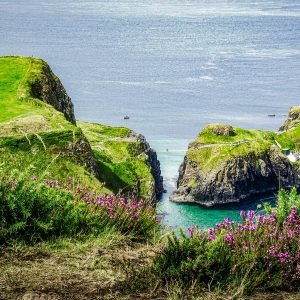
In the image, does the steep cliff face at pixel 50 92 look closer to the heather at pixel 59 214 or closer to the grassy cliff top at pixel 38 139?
the grassy cliff top at pixel 38 139

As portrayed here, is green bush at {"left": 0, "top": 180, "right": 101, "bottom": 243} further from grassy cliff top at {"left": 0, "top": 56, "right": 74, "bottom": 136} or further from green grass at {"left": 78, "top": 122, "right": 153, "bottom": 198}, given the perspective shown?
green grass at {"left": 78, "top": 122, "right": 153, "bottom": 198}

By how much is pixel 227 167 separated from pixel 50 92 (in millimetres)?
93620

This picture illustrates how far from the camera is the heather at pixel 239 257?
9.28m

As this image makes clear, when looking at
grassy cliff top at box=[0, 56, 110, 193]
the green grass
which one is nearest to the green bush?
grassy cliff top at box=[0, 56, 110, 193]

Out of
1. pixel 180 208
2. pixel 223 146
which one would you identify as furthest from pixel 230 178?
pixel 180 208

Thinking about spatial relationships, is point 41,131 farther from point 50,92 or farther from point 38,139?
point 50,92

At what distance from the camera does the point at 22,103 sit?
29.5 m

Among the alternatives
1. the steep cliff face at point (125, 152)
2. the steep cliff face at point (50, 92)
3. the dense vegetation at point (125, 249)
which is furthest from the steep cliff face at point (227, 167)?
the dense vegetation at point (125, 249)

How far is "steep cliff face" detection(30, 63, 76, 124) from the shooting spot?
107 feet

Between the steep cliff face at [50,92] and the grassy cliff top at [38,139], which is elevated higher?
the steep cliff face at [50,92]

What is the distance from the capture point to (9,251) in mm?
10320

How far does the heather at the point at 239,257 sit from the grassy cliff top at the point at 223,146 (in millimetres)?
114680

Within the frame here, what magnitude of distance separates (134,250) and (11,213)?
79.9 inches

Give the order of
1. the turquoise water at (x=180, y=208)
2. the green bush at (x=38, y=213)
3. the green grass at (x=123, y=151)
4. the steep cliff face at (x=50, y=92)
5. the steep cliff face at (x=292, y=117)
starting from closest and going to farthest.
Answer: the green bush at (x=38, y=213)
the steep cliff face at (x=50, y=92)
the green grass at (x=123, y=151)
the turquoise water at (x=180, y=208)
the steep cliff face at (x=292, y=117)
